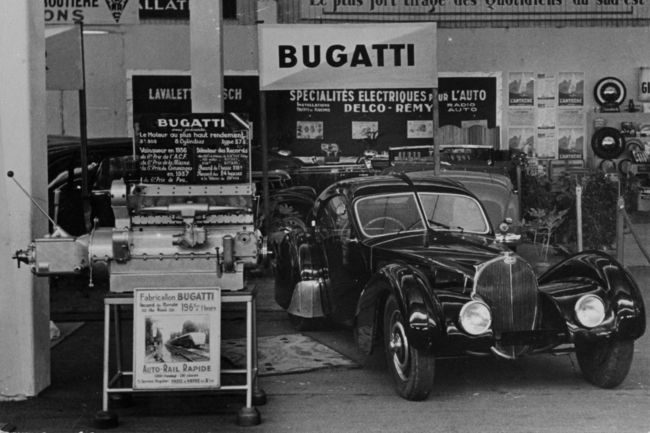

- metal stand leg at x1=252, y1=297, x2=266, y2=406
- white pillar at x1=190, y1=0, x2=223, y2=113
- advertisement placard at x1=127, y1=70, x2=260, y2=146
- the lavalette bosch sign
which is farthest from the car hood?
advertisement placard at x1=127, y1=70, x2=260, y2=146

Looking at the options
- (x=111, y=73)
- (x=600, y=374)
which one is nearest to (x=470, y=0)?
(x=111, y=73)

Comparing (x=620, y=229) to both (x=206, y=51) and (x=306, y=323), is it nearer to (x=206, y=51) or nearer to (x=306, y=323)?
(x=306, y=323)

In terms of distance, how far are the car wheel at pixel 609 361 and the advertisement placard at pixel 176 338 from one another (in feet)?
7.75

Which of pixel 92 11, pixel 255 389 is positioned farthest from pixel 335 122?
pixel 255 389

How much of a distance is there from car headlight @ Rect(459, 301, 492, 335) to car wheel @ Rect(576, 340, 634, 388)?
0.66 m

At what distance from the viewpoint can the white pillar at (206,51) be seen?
8732mm

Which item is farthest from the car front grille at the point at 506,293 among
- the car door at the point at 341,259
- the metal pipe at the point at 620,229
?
the metal pipe at the point at 620,229

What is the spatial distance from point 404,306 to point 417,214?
150 cm

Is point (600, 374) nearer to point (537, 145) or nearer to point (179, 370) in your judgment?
point (179, 370)

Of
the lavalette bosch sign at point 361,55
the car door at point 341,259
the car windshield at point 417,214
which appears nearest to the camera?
the car windshield at point 417,214

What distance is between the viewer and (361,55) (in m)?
10.0

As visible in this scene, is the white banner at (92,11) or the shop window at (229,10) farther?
the shop window at (229,10)

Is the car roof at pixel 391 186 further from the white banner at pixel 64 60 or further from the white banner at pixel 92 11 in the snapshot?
the white banner at pixel 92 11

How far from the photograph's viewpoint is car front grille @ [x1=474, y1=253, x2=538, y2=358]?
6.53 metres
